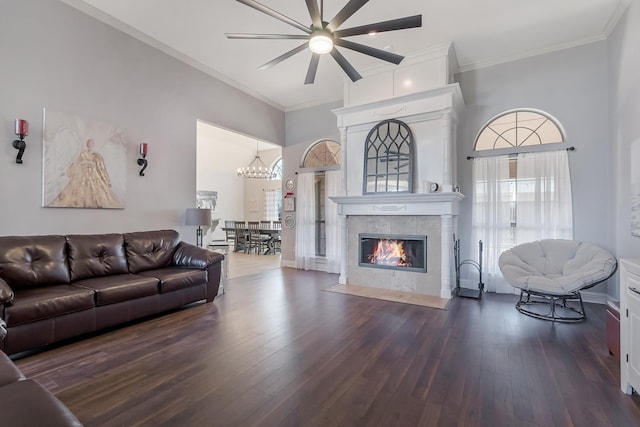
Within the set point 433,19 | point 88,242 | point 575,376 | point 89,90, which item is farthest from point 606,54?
point 88,242

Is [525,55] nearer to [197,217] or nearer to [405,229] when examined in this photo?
[405,229]

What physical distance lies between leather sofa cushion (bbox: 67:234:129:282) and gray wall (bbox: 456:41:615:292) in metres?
5.76

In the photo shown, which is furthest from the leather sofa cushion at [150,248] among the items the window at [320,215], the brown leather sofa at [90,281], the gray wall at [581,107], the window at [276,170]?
the window at [276,170]

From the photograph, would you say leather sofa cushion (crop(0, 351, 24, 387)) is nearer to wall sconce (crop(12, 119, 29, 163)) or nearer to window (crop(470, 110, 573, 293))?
wall sconce (crop(12, 119, 29, 163))

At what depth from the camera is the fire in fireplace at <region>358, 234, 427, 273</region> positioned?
189 inches

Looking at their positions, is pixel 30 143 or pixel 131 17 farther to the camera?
pixel 131 17

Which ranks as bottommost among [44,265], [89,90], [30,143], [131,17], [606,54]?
[44,265]

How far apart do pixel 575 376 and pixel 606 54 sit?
444 centimetres

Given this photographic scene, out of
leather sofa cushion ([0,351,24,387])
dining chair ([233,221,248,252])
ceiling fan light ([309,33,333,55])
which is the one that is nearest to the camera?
leather sofa cushion ([0,351,24,387])

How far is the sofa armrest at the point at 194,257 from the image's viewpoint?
412cm

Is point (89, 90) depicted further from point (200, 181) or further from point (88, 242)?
point (200, 181)

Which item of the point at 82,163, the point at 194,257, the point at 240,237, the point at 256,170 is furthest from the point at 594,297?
the point at 256,170

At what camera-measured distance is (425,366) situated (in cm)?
244

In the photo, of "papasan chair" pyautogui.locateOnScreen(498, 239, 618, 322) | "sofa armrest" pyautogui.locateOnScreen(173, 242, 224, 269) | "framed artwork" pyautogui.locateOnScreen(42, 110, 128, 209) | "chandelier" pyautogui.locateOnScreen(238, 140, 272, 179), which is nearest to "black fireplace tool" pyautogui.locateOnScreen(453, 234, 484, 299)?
"papasan chair" pyautogui.locateOnScreen(498, 239, 618, 322)
